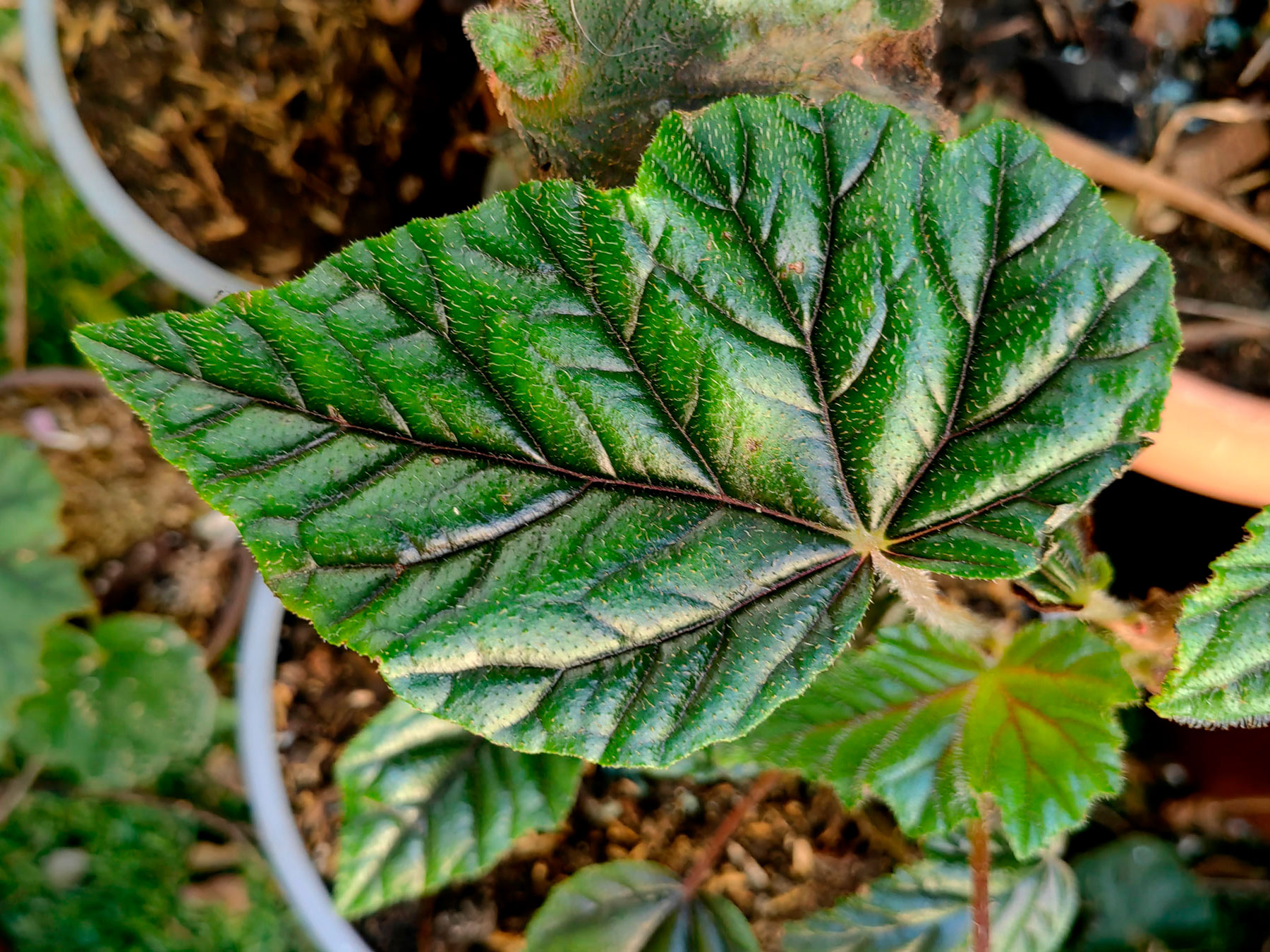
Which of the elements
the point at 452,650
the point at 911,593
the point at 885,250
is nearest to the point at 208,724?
the point at 452,650

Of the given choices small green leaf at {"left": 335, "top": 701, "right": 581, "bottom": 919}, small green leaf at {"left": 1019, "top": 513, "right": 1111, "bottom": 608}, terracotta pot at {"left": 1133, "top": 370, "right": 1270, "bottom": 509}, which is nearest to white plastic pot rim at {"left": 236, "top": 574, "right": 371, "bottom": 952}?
small green leaf at {"left": 335, "top": 701, "right": 581, "bottom": 919}

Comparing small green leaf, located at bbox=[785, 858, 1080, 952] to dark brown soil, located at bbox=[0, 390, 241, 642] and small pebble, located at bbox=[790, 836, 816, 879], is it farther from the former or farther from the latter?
dark brown soil, located at bbox=[0, 390, 241, 642]

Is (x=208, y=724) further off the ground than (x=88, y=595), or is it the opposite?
(x=88, y=595)

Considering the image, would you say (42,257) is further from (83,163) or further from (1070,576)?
(1070,576)

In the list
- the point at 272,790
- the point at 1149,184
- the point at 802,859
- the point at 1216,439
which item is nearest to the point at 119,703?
the point at 272,790

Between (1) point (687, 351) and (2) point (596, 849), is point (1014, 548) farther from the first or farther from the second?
(2) point (596, 849)
